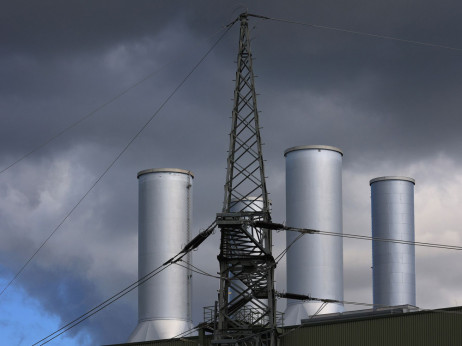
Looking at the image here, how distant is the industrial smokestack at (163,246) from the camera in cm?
9019

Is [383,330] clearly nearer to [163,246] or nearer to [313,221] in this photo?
[313,221]

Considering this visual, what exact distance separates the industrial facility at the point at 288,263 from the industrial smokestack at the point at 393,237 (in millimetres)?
93

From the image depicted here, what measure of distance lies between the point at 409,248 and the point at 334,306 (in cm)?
1502

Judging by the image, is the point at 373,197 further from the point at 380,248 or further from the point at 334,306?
the point at 334,306

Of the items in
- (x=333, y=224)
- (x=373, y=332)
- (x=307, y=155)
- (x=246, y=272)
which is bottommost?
(x=373, y=332)

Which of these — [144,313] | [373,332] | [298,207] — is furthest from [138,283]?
[373,332]

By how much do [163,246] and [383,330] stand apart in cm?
3011

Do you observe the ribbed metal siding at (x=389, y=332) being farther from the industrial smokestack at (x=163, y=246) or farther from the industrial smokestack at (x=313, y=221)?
the industrial smokestack at (x=163, y=246)

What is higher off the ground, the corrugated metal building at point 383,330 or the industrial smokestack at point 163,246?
the industrial smokestack at point 163,246

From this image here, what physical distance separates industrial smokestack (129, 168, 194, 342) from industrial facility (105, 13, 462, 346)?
85mm

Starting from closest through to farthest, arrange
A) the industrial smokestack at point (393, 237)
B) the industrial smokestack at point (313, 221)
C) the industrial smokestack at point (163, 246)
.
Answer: the industrial smokestack at point (313, 221) → the industrial smokestack at point (163, 246) → the industrial smokestack at point (393, 237)

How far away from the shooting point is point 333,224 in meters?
87.7

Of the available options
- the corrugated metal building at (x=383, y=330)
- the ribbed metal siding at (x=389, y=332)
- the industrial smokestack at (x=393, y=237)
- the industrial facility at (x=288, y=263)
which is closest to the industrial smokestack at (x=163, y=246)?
the industrial facility at (x=288, y=263)

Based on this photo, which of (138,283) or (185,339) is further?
(138,283)
